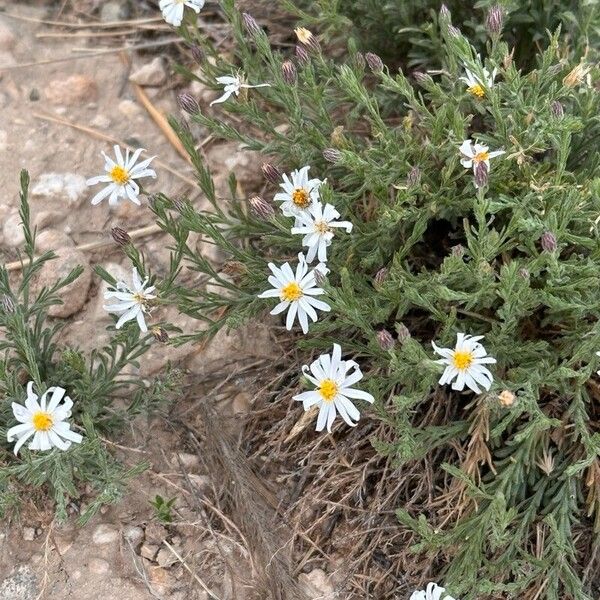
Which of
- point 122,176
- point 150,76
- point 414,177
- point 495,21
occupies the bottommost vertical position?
point 150,76

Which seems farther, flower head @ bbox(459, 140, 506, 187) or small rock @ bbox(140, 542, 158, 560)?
small rock @ bbox(140, 542, 158, 560)

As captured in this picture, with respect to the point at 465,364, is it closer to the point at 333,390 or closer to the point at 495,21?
the point at 333,390

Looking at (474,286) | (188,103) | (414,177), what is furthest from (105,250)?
(474,286)

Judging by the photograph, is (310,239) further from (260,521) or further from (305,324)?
(260,521)

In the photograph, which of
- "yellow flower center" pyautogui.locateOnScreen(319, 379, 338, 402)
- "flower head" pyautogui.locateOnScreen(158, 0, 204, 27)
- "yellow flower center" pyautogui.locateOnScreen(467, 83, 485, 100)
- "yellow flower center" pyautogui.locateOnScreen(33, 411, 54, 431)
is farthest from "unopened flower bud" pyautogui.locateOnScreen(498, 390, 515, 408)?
"flower head" pyautogui.locateOnScreen(158, 0, 204, 27)

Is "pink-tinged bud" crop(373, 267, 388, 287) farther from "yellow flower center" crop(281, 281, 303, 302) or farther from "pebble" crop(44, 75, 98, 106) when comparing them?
"pebble" crop(44, 75, 98, 106)
